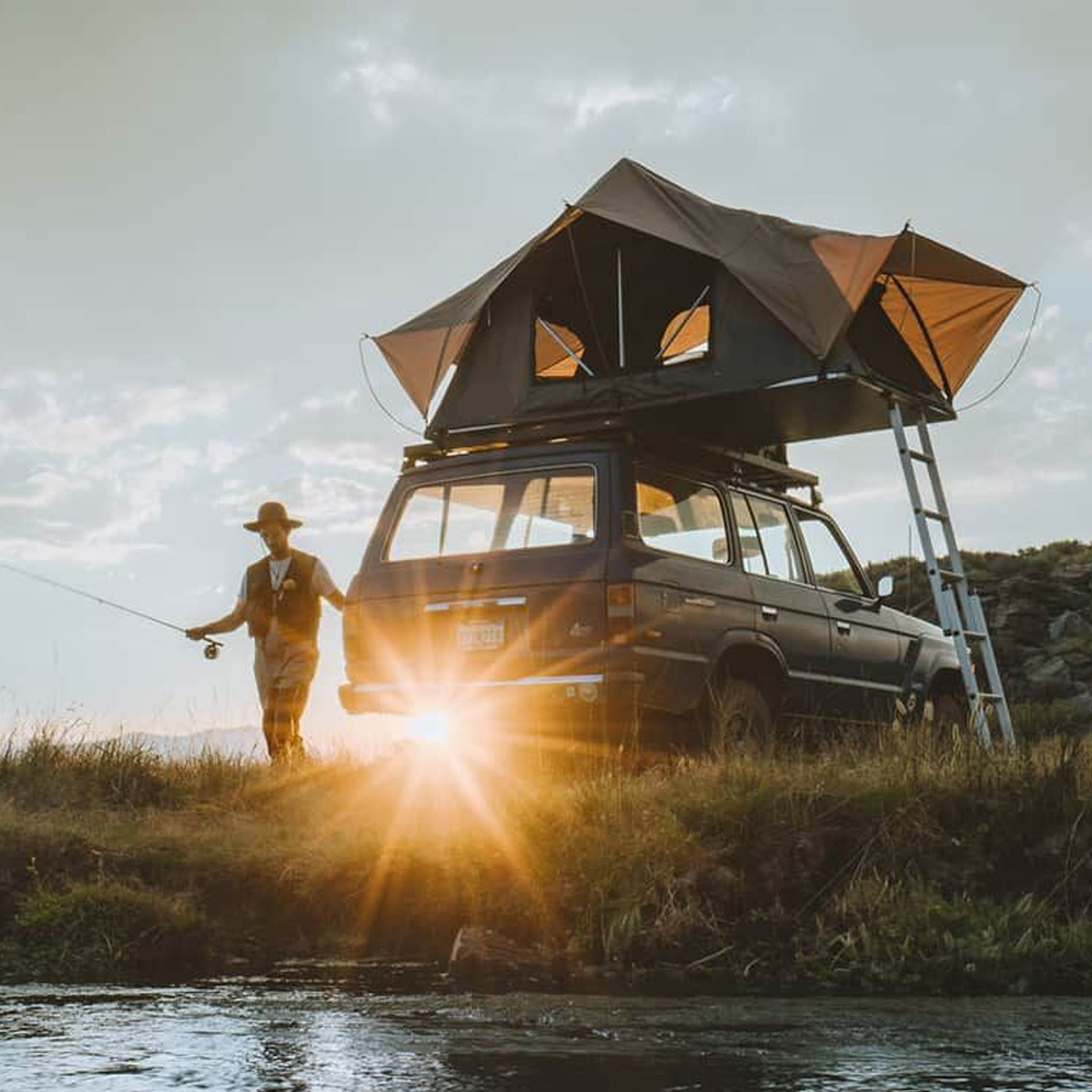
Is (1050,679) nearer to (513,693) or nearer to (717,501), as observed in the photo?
(717,501)

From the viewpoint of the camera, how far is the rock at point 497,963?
6434 millimetres

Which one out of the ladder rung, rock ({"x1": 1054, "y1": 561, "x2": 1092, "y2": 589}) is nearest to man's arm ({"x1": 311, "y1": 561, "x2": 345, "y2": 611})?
the ladder rung

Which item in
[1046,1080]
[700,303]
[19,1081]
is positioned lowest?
[1046,1080]

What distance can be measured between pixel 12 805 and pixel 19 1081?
219 inches

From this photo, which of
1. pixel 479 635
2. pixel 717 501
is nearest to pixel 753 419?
pixel 717 501

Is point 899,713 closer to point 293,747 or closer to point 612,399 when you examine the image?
point 612,399

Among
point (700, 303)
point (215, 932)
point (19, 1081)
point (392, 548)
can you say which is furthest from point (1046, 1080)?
point (700, 303)

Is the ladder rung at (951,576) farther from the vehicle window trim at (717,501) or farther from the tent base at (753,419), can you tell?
the vehicle window trim at (717,501)

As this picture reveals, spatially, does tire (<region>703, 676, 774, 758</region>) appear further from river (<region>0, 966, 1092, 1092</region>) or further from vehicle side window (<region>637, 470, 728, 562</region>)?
river (<region>0, 966, 1092, 1092</region>)

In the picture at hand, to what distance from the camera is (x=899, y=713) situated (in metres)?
10.9

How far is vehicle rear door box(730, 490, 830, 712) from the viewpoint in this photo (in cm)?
970

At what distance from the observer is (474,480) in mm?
9406

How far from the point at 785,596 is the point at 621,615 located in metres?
1.82

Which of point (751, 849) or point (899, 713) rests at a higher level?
point (899, 713)
